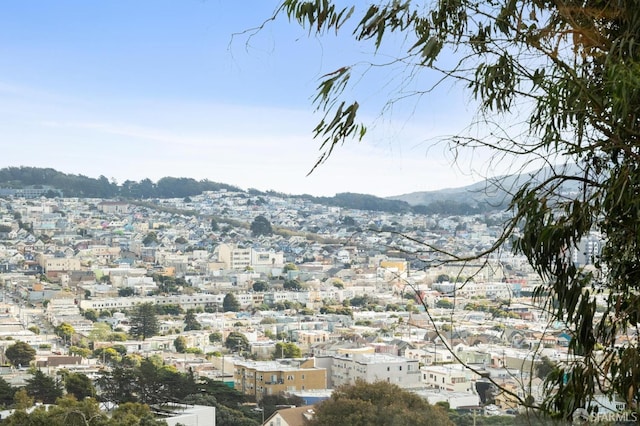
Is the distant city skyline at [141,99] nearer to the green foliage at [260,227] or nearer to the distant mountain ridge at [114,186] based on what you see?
the distant mountain ridge at [114,186]

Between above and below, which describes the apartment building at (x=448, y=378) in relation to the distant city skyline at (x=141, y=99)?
below

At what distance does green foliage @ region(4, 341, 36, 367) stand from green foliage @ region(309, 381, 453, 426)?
8100mm

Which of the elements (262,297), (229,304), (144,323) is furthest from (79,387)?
(262,297)

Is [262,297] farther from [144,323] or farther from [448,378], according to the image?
[448,378]

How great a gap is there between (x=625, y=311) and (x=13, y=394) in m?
10.6

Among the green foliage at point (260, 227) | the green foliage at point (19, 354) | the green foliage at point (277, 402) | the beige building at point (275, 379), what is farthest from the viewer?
the green foliage at point (260, 227)

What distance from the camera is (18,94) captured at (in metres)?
33.0

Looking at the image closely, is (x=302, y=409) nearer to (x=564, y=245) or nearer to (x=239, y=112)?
(x=564, y=245)

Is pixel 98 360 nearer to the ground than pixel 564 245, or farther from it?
nearer to the ground

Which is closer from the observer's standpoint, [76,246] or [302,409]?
[302,409]

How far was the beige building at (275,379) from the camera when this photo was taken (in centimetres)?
1287

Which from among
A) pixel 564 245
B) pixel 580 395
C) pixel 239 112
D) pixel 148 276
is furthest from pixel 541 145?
pixel 239 112

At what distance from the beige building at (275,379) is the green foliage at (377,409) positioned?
3.64 meters

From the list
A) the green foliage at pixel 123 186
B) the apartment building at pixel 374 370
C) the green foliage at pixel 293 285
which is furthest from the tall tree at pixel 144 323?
the green foliage at pixel 123 186
